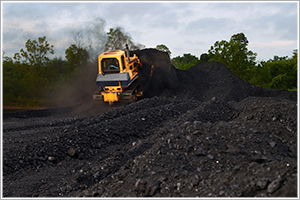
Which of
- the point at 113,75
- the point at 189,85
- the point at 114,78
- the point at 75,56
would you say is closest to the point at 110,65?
the point at 113,75

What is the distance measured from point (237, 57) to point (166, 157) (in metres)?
17.8

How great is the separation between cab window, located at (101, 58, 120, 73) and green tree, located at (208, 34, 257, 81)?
10.9 meters

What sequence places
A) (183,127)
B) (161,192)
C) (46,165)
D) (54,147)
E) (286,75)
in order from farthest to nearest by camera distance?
(286,75) < (54,147) < (46,165) < (183,127) < (161,192)

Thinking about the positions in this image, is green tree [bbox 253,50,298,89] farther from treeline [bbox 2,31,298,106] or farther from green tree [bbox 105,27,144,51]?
green tree [bbox 105,27,144,51]

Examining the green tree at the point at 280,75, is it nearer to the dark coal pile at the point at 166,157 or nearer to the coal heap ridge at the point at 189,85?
the coal heap ridge at the point at 189,85

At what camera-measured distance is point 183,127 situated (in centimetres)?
592

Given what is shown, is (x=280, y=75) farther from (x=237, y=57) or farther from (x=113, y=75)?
(x=113, y=75)

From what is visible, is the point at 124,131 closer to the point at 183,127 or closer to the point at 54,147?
the point at 54,147

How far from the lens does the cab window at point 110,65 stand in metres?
13.0

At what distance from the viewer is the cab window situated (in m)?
13.0

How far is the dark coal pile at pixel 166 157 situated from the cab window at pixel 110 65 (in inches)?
138

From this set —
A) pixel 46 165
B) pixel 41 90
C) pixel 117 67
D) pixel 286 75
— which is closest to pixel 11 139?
pixel 46 165

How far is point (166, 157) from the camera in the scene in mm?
4715

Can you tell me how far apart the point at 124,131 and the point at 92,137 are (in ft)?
3.17
